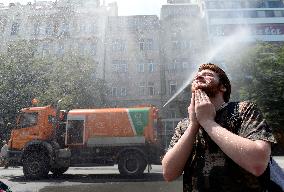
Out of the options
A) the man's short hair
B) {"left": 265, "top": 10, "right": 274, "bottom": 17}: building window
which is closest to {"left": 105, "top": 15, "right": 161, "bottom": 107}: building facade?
{"left": 265, "top": 10, "right": 274, "bottom": 17}: building window

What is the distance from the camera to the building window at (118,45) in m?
39.8

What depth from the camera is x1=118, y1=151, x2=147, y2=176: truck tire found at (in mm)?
12172

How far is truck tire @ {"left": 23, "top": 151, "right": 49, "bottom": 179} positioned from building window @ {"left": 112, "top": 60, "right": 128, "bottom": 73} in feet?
89.0

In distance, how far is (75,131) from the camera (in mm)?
13062

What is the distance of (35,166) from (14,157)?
1.02 meters

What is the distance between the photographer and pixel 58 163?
12359mm

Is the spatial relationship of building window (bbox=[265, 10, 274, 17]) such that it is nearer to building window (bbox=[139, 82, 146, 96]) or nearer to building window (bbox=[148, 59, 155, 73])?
building window (bbox=[148, 59, 155, 73])

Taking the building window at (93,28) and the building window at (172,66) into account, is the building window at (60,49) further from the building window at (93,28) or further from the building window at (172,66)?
the building window at (172,66)

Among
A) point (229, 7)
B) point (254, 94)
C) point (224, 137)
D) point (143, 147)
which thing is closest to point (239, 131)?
point (224, 137)

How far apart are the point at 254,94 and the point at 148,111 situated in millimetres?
15640

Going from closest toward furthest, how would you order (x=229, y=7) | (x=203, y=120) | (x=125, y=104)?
(x=203, y=120), (x=125, y=104), (x=229, y=7)

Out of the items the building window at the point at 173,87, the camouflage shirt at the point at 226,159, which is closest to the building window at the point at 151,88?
the building window at the point at 173,87

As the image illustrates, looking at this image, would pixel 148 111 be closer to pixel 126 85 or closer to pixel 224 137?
pixel 224 137

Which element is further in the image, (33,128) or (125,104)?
(125,104)
